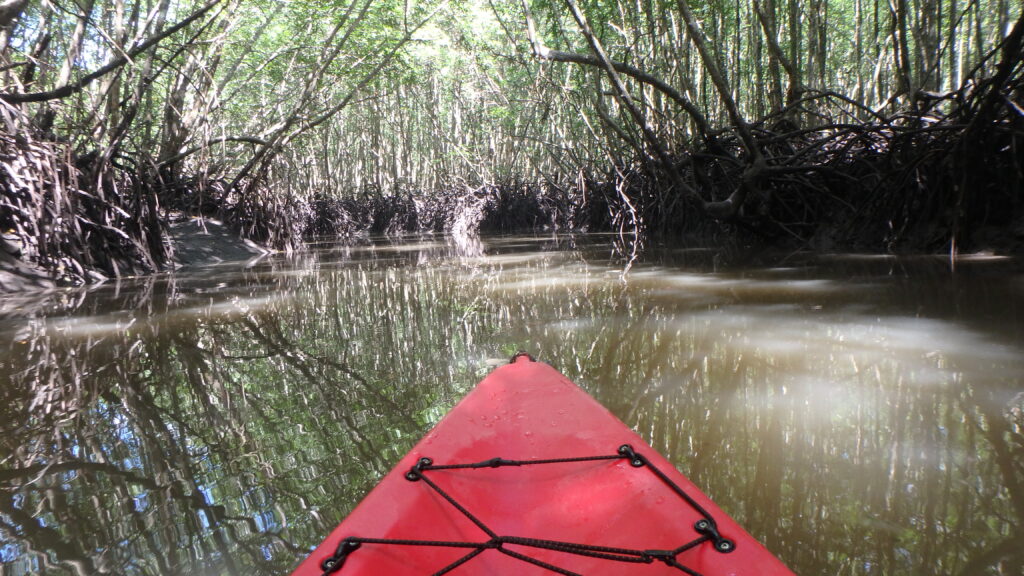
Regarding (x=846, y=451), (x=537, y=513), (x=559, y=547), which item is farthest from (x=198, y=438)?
(x=846, y=451)

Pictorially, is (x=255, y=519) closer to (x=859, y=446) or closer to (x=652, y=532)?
(x=652, y=532)

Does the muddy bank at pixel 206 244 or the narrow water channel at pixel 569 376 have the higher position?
the muddy bank at pixel 206 244

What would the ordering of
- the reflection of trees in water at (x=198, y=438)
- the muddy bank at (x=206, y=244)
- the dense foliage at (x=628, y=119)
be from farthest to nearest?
the muddy bank at (x=206, y=244)
the dense foliage at (x=628, y=119)
the reflection of trees in water at (x=198, y=438)

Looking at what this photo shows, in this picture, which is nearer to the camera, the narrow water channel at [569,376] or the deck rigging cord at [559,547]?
the deck rigging cord at [559,547]

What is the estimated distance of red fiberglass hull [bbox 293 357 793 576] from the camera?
0.81m

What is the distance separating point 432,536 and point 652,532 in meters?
0.33

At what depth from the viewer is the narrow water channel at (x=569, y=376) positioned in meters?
1.06

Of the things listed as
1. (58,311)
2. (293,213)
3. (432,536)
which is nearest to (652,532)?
(432,536)

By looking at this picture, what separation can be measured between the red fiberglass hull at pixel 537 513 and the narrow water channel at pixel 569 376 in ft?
0.70

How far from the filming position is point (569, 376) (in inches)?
79.2

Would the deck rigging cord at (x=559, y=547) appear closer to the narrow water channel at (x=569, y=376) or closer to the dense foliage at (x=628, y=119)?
the narrow water channel at (x=569, y=376)

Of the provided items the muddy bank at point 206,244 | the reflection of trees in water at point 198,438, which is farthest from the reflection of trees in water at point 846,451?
the muddy bank at point 206,244

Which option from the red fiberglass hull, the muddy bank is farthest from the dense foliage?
the red fiberglass hull

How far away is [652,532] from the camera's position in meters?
0.89
